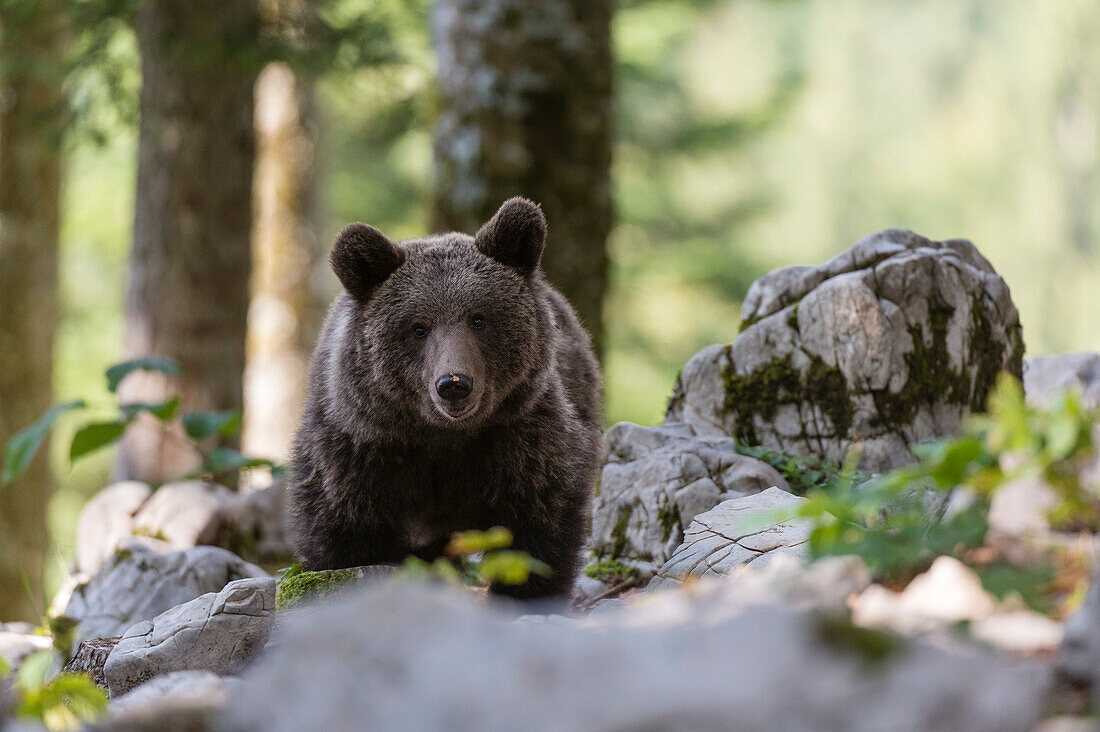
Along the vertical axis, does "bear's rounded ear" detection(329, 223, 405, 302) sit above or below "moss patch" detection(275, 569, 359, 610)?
above

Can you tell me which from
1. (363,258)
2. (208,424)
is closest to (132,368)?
(208,424)

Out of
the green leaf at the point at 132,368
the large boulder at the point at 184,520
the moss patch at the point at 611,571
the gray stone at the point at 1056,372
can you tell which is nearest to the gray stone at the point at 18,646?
the large boulder at the point at 184,520

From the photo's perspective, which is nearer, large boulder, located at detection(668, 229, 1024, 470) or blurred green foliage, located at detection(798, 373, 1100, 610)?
blurred green foliage, located at detection(798, 373, 1100, 610)

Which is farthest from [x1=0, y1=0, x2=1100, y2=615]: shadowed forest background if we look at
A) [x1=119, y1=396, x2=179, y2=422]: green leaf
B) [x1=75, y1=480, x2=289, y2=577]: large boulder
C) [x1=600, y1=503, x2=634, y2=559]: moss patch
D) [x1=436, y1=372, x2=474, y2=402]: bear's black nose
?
[x1=436, y1=372, x2=474, y2=402]: bear's black nose

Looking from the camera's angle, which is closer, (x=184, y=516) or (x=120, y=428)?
(x=184, y=516)

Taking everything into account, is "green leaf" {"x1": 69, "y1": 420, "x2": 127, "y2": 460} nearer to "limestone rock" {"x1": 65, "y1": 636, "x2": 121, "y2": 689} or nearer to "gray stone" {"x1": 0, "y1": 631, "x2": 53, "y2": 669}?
"gray stone" {"x1": 0, "y1": 631, "x2": 53, "y2": 669}

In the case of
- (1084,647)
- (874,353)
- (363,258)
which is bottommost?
(1084,647)

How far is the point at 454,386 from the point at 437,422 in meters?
0.25

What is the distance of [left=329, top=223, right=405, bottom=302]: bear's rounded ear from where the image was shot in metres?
3.81

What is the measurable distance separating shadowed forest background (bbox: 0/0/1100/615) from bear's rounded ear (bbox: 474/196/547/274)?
275 centimetres

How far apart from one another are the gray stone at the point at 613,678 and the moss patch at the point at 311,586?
64.2 inches

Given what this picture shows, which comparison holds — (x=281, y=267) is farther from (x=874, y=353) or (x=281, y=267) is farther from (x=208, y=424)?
(x=874, y=353)

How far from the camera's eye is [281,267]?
13.1m

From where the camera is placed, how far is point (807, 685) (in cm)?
149
